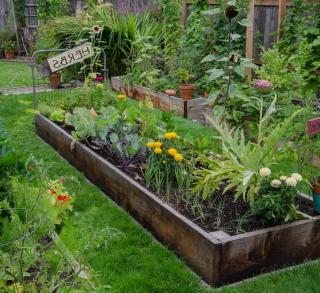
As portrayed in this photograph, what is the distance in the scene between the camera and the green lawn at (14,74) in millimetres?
9494

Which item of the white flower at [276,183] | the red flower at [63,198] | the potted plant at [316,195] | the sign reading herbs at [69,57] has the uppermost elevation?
the sign reading herbs at [69,57]

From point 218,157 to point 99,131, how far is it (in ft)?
4.28

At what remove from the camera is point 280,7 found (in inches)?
281

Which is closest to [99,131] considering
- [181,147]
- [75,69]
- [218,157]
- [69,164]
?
[69,164]

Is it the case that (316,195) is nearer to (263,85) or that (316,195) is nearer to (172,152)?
(172,152)

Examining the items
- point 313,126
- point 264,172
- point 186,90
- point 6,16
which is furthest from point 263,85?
point 6,16

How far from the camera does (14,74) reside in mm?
10742

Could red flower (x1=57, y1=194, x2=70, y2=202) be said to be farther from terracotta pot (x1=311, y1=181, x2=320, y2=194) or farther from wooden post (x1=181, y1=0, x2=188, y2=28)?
wooden post (x1=181, y1=0, x2=188, y2=28)

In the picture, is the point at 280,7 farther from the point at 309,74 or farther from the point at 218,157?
the point at 218,157

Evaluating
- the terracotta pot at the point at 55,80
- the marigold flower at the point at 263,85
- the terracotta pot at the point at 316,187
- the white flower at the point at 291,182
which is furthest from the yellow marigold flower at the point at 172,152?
the terracotta pot at the point at 55,80

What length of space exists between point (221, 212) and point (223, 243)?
54cm

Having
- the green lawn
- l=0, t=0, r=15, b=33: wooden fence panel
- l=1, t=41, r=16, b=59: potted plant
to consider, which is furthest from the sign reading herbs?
l=0, t=0, r=15, b=33: wooden fence panel

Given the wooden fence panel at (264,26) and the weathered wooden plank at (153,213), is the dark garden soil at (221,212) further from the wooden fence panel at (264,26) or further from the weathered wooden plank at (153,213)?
the wooden fence panel at (264,26)

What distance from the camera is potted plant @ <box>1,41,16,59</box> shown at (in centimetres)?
1395
